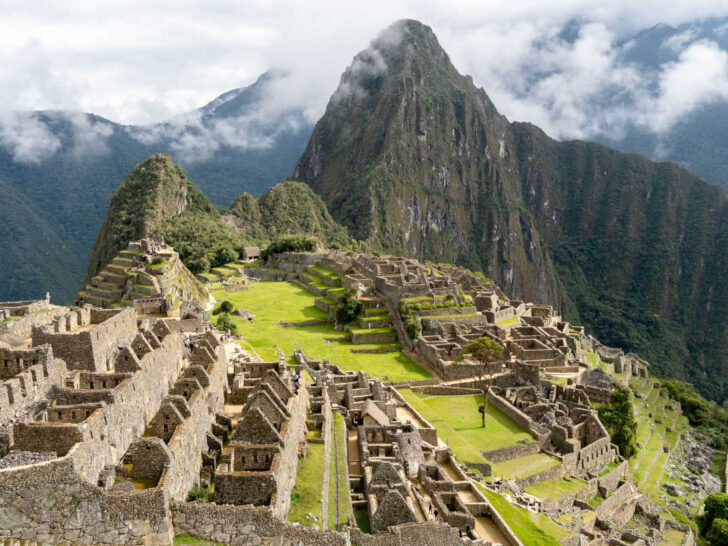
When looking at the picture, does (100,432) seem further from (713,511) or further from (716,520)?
(713,511)

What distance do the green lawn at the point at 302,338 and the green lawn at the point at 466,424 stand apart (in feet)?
12.4

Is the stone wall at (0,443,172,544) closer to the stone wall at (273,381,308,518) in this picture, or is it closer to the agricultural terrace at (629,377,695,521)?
the stone wall at (273,381,308,518)

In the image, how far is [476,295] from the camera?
212ft

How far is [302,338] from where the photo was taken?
48938 mm

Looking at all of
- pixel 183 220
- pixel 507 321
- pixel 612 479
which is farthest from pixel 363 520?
pixel 183 220

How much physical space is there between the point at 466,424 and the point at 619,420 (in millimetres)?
12776

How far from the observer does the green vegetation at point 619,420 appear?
40.7 m

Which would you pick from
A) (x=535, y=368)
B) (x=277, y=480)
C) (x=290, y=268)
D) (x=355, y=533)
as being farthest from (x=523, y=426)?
(x=290, y=268)

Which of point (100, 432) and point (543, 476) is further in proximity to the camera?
point (543, 476)

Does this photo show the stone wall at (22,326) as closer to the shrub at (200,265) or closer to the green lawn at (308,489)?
the green lawn at (308,489)

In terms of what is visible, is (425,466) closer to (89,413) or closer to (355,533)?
(355,533)

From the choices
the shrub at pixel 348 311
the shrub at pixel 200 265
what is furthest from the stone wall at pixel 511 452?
the shrub at pixel 200 265

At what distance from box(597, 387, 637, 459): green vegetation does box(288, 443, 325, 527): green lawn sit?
2745 cm

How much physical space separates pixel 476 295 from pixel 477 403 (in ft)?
85.2
